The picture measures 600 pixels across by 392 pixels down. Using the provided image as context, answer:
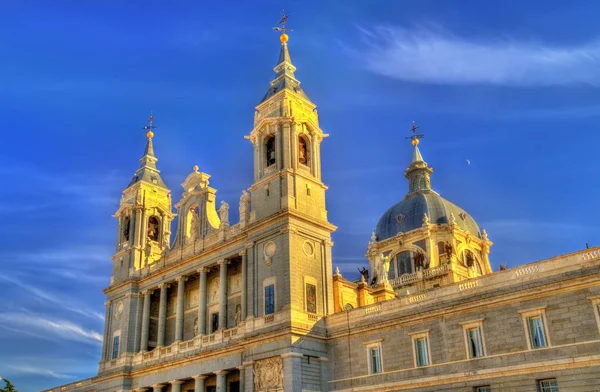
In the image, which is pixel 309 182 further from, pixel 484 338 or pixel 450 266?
pixel 450 266

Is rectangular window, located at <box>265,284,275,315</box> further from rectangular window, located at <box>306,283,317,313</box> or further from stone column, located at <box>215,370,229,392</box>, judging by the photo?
stone column, located at <box>215,370,229,392</box>

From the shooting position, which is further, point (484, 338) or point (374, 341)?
point (374, 341)

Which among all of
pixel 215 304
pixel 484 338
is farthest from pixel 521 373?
pixel 215 304

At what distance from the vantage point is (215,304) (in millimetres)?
51938

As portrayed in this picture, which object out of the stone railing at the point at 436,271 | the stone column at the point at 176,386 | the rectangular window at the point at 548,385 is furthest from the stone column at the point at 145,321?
the rectangular window at the point at 548,385

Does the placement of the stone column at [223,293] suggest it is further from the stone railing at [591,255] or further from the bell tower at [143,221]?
the stone railing at [591,255]

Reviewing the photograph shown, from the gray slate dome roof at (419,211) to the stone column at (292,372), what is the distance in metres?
40.7

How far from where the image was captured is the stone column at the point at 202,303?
5040 cm

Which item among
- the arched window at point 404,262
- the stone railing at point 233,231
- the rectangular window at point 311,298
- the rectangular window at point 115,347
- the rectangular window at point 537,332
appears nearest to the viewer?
the rectangular window at point 537,332

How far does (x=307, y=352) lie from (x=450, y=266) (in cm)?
3235

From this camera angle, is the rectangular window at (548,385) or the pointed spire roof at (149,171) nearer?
the rectangular window at (548,385)

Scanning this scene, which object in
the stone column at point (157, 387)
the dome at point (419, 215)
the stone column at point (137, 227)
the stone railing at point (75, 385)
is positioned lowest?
the stone column at point (157, 387)

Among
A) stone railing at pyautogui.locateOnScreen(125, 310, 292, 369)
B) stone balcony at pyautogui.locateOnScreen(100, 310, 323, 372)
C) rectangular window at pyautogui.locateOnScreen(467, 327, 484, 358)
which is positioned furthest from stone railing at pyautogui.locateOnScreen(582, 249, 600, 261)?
stone railing at pyautogui.locateOnScreen(125, 310, 292, 369)

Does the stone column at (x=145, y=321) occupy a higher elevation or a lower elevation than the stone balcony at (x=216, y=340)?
higher
